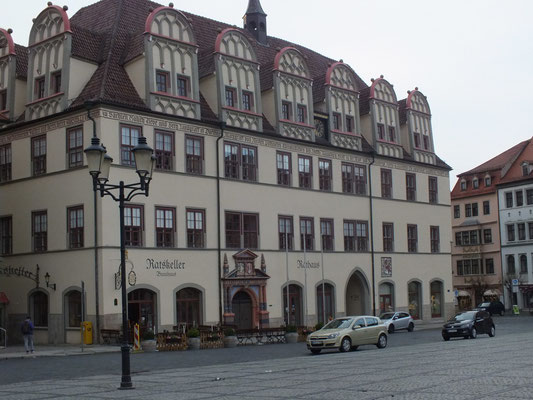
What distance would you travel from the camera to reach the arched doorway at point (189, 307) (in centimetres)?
4366

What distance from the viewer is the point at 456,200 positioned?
100m

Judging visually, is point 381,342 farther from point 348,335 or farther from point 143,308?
point 143,308

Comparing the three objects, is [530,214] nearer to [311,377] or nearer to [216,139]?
[216,139]

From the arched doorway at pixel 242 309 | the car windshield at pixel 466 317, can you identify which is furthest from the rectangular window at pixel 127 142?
the car windshield at pixel 466 317

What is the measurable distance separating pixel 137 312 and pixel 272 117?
15.9 meters

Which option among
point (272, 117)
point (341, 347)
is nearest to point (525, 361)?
point (341, 347)

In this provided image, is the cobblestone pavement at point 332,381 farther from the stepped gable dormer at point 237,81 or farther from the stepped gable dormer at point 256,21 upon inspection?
the stepped gable dormer at point 256,21

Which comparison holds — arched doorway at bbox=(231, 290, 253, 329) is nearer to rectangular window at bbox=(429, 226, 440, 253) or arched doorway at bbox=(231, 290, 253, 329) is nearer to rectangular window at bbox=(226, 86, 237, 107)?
rectangular window at bbox=(226, 86, 237, 107)

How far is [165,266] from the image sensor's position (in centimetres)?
4272

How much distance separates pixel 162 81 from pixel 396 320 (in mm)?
21232

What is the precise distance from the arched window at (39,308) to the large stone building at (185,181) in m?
0.09

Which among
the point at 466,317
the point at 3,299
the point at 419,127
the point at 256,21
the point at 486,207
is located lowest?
the point at 466,317

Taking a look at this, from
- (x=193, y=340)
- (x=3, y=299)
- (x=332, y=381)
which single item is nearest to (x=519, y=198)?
(x=193, y=340)

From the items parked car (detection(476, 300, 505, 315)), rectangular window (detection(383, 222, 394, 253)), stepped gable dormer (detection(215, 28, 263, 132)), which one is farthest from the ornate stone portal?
parked car (detection(476, 300, 505, 315))
